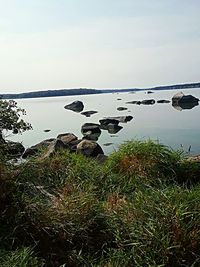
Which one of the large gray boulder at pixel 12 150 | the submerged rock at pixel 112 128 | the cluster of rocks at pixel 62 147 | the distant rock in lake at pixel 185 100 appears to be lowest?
the distant rock in lake at pixel 185 100

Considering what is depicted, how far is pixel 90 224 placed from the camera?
3465mm

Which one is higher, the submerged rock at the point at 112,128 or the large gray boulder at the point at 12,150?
the large gray boulder at the point at 12,150

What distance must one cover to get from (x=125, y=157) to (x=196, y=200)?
6.14 ft

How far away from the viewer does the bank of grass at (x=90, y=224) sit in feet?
9.66

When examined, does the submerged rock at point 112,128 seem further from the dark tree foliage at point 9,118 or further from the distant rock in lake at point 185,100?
the distant rock in lake at point 185,100

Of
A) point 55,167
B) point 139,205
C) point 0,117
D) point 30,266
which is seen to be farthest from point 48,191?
point 0,117

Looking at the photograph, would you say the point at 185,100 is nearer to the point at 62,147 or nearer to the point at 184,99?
the point at 184,99

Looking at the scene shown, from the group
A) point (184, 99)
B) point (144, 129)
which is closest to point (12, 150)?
point (144, 129)

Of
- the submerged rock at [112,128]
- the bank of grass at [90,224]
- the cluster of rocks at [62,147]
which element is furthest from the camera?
the submerged rock at [112,128]

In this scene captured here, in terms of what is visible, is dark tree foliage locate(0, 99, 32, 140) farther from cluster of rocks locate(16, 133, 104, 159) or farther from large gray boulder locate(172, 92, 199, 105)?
large gray boulder locate(172, 92, 199, 105)

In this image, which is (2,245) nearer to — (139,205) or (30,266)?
(30,266)

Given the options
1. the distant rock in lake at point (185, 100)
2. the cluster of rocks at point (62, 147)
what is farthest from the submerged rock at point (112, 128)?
the distant rock in lake at point (185, 100)

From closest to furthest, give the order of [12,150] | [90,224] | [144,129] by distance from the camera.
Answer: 1. [90,224]
2. [12,150]
3. [144,129]

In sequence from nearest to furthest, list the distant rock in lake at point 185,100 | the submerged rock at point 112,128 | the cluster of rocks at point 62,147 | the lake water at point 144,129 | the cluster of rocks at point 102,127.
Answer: the cluster of rocks at point 62,147
the lake water at point 144,129
the cluster of rocks at point 102,127
the submerged rock at point 112,128
the distant rock in lake at point 185,100
